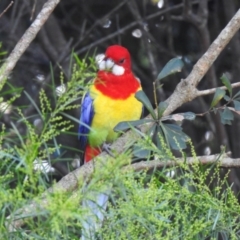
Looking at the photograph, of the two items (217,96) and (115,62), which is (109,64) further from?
(217,96)

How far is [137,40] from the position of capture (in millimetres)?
3539

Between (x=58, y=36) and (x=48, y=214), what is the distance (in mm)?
2210

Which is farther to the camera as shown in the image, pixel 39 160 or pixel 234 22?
pixel 234 22

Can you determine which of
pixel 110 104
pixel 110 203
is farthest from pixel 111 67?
pixel 110 203

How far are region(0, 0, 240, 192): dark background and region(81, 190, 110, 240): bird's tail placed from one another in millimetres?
1726

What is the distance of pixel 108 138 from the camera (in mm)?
2514

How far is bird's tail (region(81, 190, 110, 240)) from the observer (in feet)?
4.24

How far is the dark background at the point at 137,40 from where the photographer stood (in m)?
3.25

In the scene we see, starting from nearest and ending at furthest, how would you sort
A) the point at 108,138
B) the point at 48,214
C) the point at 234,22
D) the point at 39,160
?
1. the point at 48,214
2. the point at 39,160
3. the point at 234,22
4. the point at 108,138

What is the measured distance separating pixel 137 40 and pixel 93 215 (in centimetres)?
231

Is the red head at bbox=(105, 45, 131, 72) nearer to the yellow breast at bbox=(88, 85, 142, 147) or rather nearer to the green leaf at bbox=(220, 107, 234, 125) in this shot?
the yellow breast at bbox=(88, 85, 142, 147)

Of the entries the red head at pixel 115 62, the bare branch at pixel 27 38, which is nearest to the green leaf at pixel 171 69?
the bare branch at pixel 27 38

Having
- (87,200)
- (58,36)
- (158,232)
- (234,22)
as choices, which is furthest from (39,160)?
(58,36)

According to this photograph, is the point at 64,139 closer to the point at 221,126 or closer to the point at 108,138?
the point at 221,126
